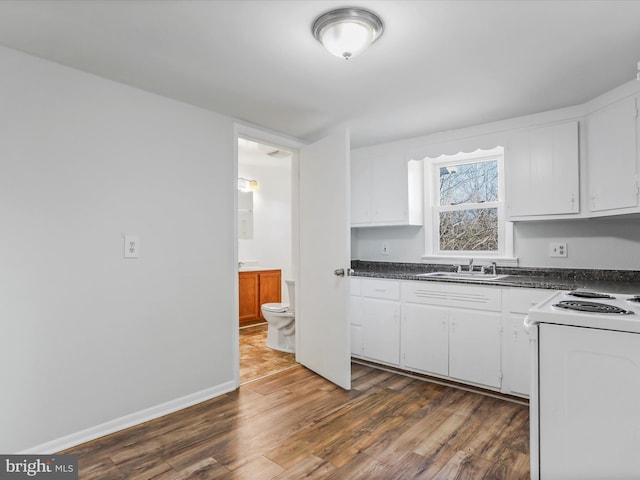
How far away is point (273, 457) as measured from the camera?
195 centimetres

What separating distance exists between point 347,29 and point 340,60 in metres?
0.39

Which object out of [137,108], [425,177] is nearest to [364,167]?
[425,177]

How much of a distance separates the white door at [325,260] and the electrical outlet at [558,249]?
165 cm

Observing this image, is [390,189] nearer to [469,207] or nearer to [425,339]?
[469,207]

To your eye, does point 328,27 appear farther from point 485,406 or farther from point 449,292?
point 485,406

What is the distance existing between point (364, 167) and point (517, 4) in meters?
2.35

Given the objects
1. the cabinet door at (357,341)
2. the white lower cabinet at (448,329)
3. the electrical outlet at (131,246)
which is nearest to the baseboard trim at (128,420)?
the electrical outlet at (131,246)

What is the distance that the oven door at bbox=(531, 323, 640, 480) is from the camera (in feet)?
4.40

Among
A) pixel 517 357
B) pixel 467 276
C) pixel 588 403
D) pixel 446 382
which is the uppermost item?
pixel 467 276

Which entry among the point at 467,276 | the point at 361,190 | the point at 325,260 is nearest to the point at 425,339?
the point at 467,276

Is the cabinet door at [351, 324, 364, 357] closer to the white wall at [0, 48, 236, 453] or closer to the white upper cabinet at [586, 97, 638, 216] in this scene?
the white wall at [0, 48, 236, 453]

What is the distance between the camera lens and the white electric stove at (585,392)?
134 centimetres

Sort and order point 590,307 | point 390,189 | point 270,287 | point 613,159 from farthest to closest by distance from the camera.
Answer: point 270,287 → point 390,189 → point 613,159 → point 590,307

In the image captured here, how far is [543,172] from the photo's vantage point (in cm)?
285
